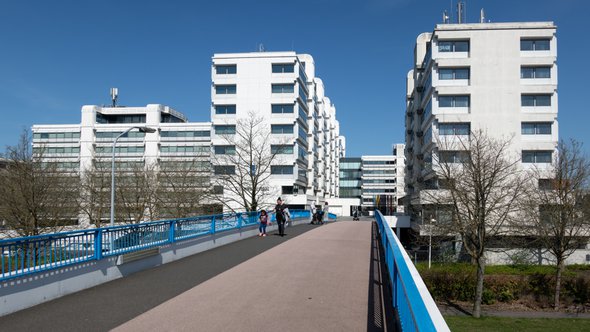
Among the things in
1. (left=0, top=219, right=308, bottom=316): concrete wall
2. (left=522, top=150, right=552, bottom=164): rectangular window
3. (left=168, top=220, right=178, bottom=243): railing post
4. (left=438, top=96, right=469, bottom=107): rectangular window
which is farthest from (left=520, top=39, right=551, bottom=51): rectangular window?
(left=0, top=219, right=308, bottom=316): concrete wall

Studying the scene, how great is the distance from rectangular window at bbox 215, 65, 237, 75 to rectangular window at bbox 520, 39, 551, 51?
3606cm

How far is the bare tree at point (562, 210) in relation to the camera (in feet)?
106

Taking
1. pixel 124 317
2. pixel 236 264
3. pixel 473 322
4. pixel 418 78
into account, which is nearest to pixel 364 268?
pixel 236 264

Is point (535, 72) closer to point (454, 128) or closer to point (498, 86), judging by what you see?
point (498, 86)

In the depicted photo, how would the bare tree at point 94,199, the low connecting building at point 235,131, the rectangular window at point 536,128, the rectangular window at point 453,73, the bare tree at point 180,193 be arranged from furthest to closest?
the low connecting building at point 235,131, the rectangular window at point 453,73, the rectangular window at point 536,128, the bare tree at point 180,193, the bare tree at point 94,199

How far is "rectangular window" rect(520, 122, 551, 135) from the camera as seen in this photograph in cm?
4469

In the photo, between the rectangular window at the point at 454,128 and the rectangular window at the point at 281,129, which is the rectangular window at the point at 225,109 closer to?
the rectangular window at the point at 281,129

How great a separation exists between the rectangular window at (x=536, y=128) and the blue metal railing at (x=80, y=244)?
40.1 metres

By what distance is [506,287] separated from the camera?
3438cm

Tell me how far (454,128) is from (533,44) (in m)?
11.2

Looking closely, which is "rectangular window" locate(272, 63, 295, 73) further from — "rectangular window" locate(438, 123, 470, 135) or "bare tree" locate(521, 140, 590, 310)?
"bare tree" locate(521, 140, 590, 310)

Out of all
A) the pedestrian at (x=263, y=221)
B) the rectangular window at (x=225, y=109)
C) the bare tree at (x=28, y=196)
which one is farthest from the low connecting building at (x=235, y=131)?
the pedestrian at (x=263, y=221)

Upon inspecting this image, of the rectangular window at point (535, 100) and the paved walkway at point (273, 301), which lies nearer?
the paved walkway at point (273, 301)

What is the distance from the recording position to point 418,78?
57188 millimetres
